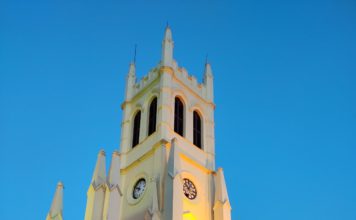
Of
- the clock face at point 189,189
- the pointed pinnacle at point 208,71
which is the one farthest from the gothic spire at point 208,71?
the clock face at point 189,189

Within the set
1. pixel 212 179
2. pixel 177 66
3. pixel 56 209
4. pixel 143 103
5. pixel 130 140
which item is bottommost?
pixel 56 209

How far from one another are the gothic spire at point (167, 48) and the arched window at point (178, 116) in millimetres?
3174

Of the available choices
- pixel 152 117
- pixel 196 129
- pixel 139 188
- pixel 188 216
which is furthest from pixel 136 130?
pixel 188 216

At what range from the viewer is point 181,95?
1726 inches

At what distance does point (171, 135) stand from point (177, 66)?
26.5ft

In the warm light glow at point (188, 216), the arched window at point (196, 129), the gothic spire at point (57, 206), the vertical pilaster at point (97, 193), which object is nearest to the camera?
the vertical pilaster at point (97, 193)

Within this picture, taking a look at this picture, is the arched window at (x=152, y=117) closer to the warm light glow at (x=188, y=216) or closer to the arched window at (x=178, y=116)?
the arched window at (x=178, y=116)

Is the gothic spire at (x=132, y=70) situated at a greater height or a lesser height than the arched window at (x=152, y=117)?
greater

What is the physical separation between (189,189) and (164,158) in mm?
3100

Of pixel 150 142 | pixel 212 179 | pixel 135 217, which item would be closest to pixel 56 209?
pixel 135 217

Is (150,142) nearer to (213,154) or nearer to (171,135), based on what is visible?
(171,135)

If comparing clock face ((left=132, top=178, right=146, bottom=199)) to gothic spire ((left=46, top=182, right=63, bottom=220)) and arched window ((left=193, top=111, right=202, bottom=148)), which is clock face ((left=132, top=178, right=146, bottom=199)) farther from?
arched window ((left=193, top=111, right=202, bottom=148))

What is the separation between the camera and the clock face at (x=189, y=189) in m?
38.1

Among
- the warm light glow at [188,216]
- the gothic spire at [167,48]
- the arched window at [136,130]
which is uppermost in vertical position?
the gothic spire at [167,48]
